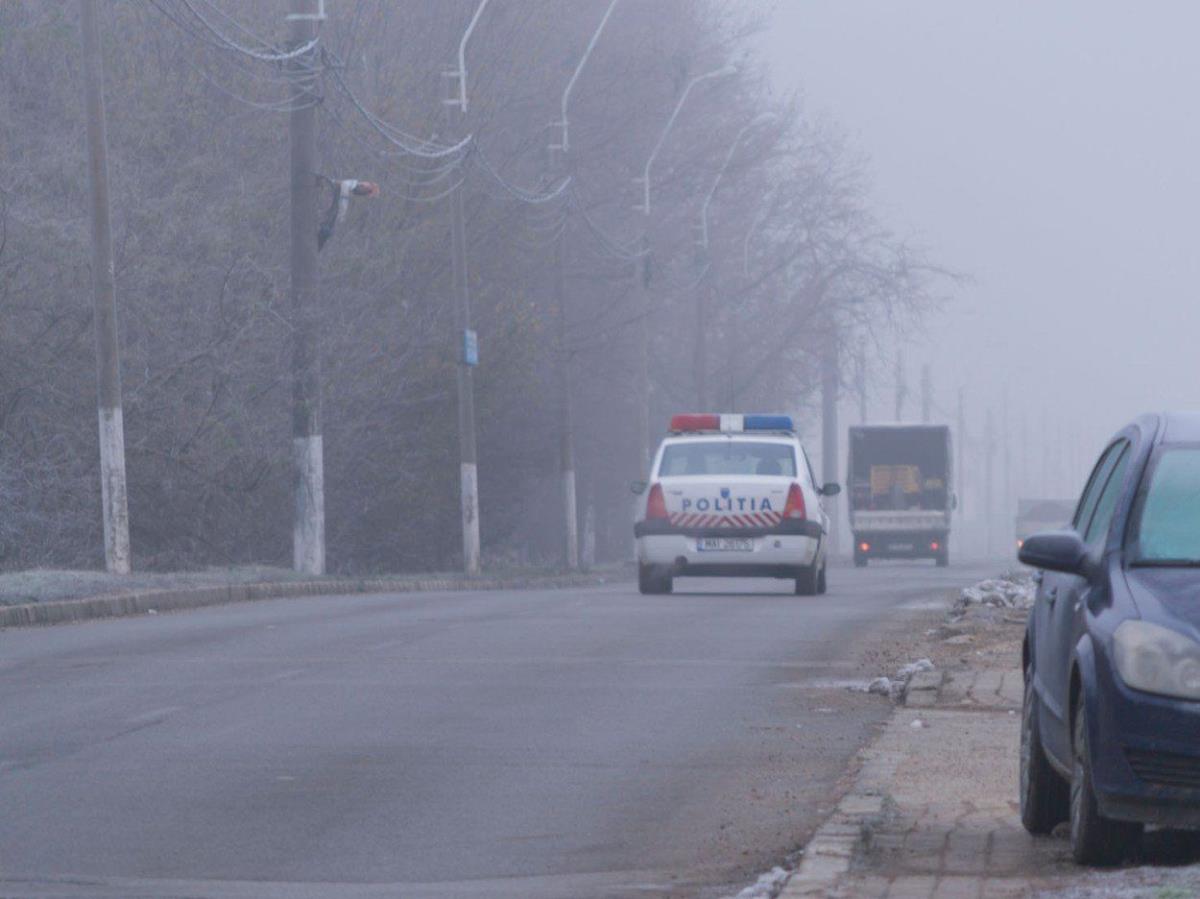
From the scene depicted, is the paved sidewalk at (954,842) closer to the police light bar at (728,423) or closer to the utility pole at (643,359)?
the police light bar at (728,423)

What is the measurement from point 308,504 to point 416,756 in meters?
20.5

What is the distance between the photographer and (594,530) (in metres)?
61.3

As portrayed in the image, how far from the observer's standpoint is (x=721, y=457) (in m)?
26.2

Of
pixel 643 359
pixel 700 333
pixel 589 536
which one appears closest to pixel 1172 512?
pixel 643 359

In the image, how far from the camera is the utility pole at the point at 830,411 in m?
65.9

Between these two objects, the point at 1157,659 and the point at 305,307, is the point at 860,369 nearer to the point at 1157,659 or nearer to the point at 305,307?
the point at 305,307

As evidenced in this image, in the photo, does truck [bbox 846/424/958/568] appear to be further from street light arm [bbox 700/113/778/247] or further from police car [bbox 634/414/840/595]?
police car [bbox 634/414/840/595]

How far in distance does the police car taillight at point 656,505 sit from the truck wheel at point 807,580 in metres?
1.69

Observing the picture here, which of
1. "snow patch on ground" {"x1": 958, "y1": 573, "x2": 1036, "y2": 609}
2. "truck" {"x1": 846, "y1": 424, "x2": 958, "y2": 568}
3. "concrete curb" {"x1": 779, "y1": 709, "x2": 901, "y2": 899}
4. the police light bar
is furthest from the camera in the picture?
"truck" {"x1": 846, "y1": 424, "x2": 958, "y2": 568}

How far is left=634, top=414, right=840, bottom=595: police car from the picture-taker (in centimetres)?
2527

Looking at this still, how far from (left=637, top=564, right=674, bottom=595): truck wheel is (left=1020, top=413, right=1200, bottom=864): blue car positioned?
17086mm

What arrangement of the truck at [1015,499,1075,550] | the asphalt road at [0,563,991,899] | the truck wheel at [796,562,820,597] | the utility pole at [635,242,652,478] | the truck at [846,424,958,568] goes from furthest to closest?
the truck at [1015,499,1075,550] < the truck at [846,424,958,568] < the utility pole at [635,242,652,478] < the truck wheel at [796,562,820,597] < the asphalt road at [0,563,991,899]

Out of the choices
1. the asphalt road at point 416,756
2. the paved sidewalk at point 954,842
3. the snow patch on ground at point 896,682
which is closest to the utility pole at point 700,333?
the asphalt road at point 416,756

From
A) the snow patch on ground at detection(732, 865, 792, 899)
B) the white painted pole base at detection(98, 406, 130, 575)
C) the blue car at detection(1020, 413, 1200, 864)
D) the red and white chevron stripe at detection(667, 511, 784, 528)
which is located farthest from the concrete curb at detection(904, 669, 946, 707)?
the white painted pole base at detection(98, 406, 130, 575)
